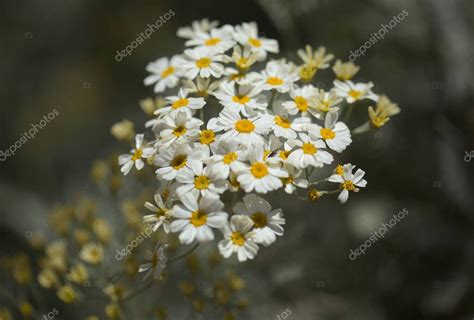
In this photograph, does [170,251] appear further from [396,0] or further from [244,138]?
[396,0]

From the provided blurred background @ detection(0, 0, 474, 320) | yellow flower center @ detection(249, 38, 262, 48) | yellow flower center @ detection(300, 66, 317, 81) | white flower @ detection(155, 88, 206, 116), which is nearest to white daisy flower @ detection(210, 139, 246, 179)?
white flower @ detection(155, 88, 206, 116)

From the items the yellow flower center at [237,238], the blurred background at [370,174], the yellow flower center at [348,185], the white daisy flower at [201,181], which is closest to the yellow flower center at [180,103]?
the white daisy flower at [201,181]

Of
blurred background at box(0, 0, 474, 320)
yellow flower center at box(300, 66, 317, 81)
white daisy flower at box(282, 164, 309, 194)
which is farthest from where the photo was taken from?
blurred background at box(0, 0, 474, 320)

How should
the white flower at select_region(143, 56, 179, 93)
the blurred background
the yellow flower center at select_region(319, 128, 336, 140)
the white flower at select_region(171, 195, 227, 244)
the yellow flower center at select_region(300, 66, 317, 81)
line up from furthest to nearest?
the blurred background < the white flower at select_region(143, 56, 179, 93) < the yellow flower center at select_region(300, 66, 317, 81) < the yellow flower center at select_region(319, 128, 336, 140) < the white flower at select_region(171, 195, 227, 244)

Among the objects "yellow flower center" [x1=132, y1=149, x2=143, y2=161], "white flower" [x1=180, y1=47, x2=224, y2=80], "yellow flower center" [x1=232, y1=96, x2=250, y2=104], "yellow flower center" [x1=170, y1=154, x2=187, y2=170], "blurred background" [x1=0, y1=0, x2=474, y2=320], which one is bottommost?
"blurred background" [x1=0, y1=0, x2=474, y2=320]

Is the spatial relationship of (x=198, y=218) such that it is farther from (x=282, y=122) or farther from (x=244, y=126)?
(x=282, y=122)

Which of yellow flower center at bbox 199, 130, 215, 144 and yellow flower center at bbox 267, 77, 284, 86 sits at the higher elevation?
yellow flower center at bbox 199, 130, 215, 144

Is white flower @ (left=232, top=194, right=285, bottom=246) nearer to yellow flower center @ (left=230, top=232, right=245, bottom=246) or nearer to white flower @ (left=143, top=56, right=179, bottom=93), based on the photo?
yellow flower center @ (left=230, top=232, right=245, bottom=246)
